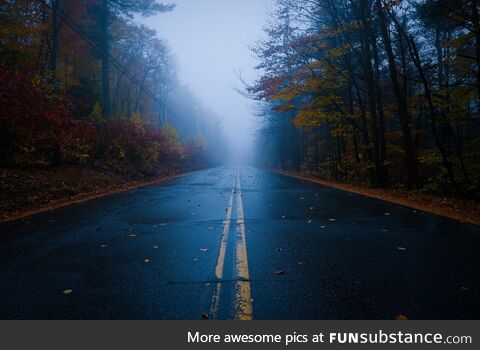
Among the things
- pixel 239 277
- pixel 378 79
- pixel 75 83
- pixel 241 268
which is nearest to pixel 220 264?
pixel 241 268

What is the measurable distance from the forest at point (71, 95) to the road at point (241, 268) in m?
6.44

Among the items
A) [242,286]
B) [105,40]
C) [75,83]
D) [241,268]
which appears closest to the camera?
[242,286]

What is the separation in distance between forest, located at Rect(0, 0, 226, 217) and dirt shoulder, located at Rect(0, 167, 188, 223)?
0.21ft

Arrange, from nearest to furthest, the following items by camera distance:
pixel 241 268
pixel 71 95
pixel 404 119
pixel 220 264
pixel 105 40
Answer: pixel 241 268 → pixel 220 264 → pixel 404 119 → pixel 71 95 → pixel 105 40

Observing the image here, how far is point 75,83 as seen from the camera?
22219 millimetres

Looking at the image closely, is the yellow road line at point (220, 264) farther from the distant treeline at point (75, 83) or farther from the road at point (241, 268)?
the distant treeline at point (75, 83)

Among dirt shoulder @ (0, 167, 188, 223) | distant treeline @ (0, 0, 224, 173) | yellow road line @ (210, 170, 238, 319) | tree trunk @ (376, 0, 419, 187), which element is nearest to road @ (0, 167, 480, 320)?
yellow road line @ (210, 170, 238, 319)

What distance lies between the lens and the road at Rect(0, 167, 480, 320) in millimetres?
2916

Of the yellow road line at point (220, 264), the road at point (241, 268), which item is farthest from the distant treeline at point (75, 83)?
the yellow road line at point (220, 264)

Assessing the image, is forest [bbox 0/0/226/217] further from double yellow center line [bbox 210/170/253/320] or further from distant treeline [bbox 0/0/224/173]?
double yellow center line [bbox 210/170/253/320]

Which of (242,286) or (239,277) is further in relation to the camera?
(239,277)

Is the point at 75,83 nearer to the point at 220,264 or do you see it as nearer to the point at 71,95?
the point at 71,95

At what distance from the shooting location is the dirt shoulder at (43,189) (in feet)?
30.1

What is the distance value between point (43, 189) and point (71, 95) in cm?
1270
